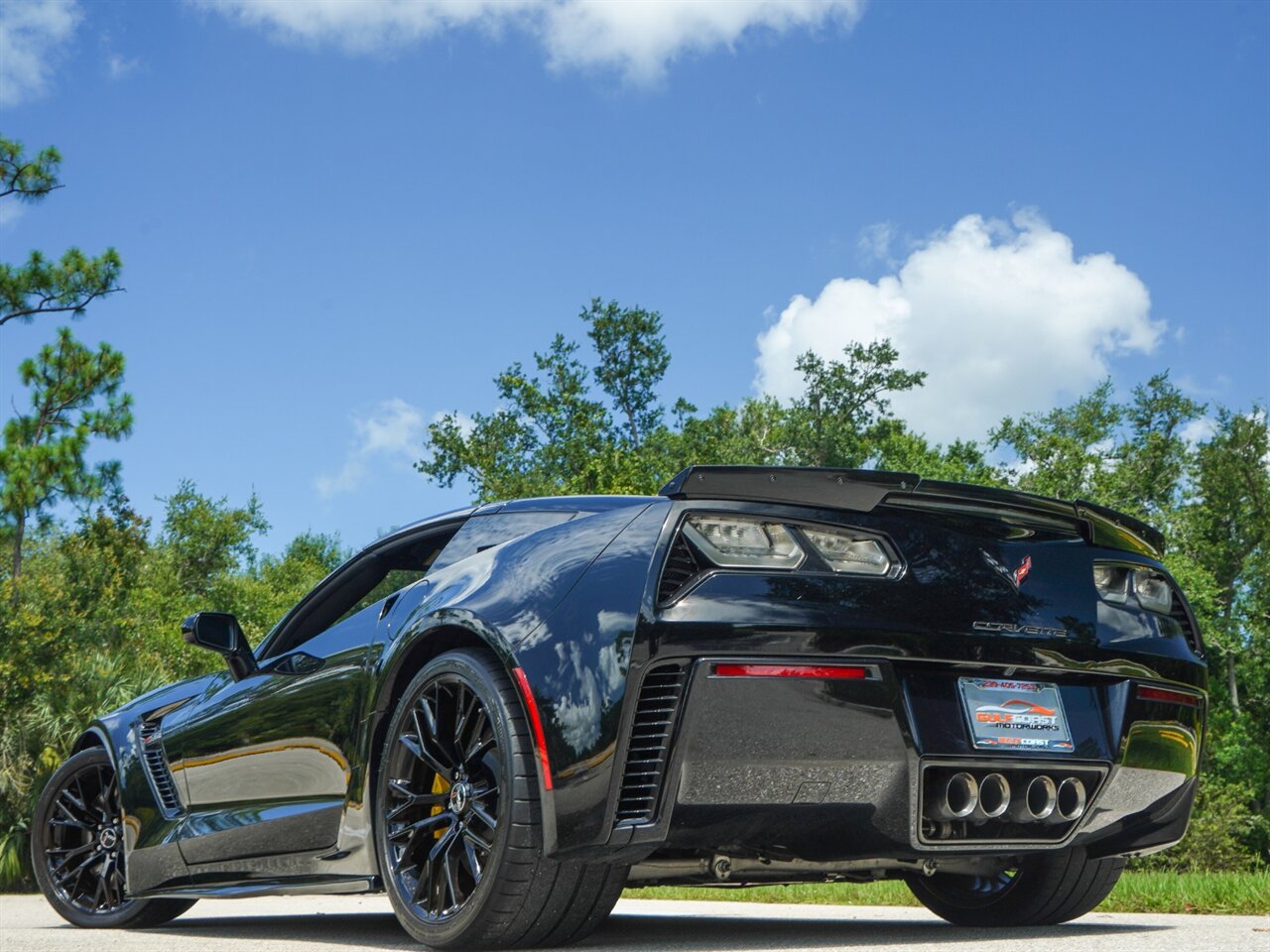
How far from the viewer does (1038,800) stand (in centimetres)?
403

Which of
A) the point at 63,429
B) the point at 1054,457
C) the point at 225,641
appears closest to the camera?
the point at 225,641

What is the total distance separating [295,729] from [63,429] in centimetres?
2656

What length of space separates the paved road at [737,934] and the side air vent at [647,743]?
2.16 feet

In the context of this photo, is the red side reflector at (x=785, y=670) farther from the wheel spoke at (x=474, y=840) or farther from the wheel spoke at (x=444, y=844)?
the wheel spoke at (x=444, y=844)

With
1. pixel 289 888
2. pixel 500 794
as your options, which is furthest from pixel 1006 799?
pixel 289 888

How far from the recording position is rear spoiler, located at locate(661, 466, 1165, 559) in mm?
3955

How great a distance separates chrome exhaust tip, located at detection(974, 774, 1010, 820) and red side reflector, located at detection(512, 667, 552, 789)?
3.89ft

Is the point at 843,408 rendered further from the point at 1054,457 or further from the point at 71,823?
the point at 71,823

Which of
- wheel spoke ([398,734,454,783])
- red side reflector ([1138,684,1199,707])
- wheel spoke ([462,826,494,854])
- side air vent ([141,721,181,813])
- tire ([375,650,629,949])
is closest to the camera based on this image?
tire ([375,650,629,949])

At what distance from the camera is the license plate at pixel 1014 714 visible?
394cm

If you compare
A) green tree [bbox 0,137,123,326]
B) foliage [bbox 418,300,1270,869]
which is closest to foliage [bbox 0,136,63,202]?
green tree [bbox 0,137,123,326]

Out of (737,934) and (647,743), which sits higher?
(647,743)

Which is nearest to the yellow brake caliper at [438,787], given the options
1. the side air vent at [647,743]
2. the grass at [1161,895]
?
the side air vent at [647,743]

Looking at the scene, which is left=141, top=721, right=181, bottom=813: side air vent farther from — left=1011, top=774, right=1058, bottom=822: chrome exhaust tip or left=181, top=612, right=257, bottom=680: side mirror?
left=1011, top=774, right=1058, bottom=822: chrome exhaust tip
